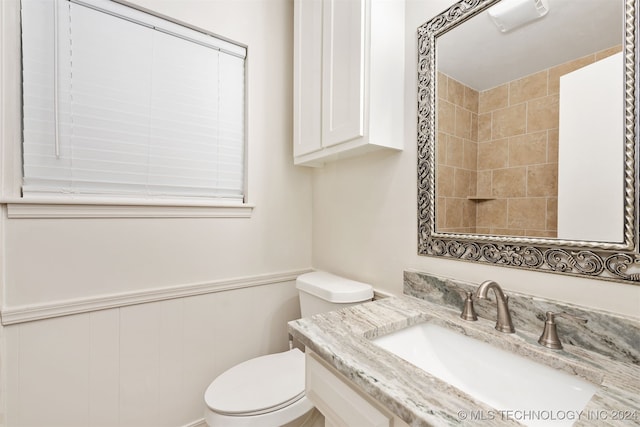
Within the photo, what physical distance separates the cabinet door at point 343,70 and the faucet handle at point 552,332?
787 mm

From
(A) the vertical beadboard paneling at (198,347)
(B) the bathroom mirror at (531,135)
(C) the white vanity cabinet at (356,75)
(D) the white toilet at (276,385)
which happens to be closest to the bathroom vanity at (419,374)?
(B) the bathroom mirror at (531,135)

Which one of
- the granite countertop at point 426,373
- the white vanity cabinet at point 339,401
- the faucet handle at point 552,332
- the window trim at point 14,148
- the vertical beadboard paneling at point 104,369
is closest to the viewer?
the granite countertop at point 426,373

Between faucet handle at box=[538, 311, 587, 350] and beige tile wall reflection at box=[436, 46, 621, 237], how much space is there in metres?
0.20

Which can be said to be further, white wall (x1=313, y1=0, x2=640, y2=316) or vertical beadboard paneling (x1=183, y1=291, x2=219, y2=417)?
vertical beadboard paneling (x1=183, y1=291, x2=219, y2=417)

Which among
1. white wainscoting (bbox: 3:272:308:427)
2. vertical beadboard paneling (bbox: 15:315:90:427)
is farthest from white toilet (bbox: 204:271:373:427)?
vertical beadboard paneling (bbox: 15:315:90:427)

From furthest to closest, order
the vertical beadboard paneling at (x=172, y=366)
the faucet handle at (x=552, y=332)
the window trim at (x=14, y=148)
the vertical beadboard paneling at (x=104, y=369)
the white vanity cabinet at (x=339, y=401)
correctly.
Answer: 1. the vertical beadboard paneling at (x=172, y=366)
2. the vertical beadboard paneling at (x=104, y=369)
3. the window trim at (x=14, y=148)
4. the faucet handle at (x=552, y=332)
5. the white vanity cabinet at (x=339, y=401)

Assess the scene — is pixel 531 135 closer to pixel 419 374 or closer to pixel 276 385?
pixel 419 374

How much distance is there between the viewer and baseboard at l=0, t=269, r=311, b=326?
37.4 inches

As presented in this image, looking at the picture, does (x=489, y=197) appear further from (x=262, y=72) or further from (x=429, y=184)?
(x=262, y=72)

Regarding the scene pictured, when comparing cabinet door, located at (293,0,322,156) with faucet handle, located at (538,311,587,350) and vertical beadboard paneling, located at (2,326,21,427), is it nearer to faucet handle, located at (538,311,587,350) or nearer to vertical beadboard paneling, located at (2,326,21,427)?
faucet handle, located at (538,311,587,350)

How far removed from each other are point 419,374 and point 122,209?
4.05 feet

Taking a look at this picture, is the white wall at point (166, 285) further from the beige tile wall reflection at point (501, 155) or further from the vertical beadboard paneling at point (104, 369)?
the beige tile wall reflection at point (501, 155)

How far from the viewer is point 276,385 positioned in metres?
1.07

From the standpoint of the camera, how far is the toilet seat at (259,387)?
951mm
